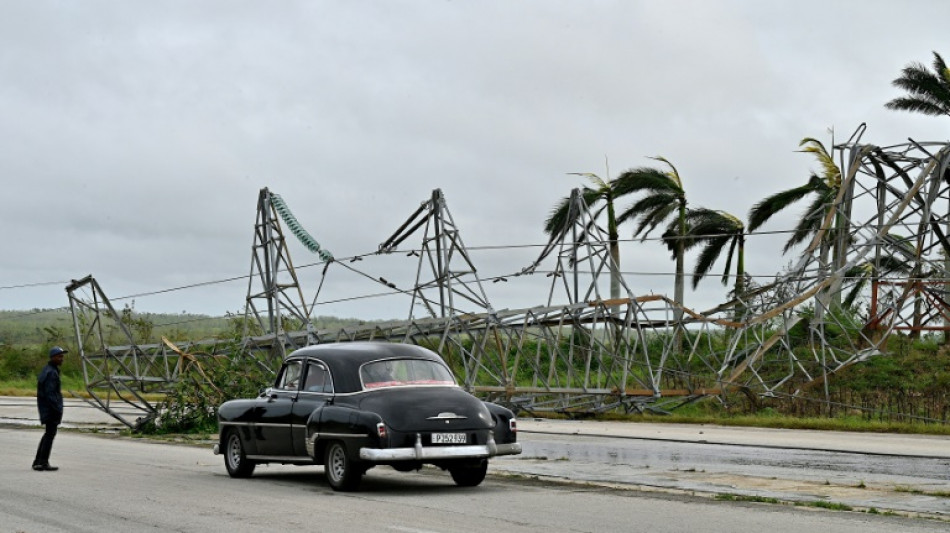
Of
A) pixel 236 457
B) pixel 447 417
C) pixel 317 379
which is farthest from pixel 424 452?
pixel 236 457

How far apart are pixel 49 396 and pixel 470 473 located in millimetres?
7326

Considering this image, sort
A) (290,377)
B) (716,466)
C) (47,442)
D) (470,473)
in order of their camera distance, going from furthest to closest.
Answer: (716,466)
(47,442)
(290,377)
(470,473)

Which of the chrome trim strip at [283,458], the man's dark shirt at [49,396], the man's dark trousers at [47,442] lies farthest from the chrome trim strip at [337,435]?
the man's dark shirt at [49,396]

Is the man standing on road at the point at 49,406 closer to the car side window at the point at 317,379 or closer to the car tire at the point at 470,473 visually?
the car side window at the point at 317,379

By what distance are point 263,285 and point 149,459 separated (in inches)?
762

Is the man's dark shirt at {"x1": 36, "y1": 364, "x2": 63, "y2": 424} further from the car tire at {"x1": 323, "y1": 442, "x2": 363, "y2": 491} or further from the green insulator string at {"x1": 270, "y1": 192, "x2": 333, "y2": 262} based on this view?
the green insulator string at {"x1": 270, "y1": 192, "x2": 333, "y2": 262}

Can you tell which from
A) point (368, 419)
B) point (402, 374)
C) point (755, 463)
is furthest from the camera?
point (755, 463)

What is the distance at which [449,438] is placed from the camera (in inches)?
579

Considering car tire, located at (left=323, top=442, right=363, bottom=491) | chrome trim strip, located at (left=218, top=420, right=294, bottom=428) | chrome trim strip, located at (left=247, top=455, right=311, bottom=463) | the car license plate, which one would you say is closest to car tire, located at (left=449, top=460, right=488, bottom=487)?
the car license plate

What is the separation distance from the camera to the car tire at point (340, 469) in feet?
48.5

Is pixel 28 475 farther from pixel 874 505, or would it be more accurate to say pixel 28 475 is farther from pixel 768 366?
pixel 768 366

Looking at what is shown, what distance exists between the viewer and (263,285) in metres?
40.5

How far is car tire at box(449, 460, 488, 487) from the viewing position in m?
15.6

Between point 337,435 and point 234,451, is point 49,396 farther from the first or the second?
point 337,435
